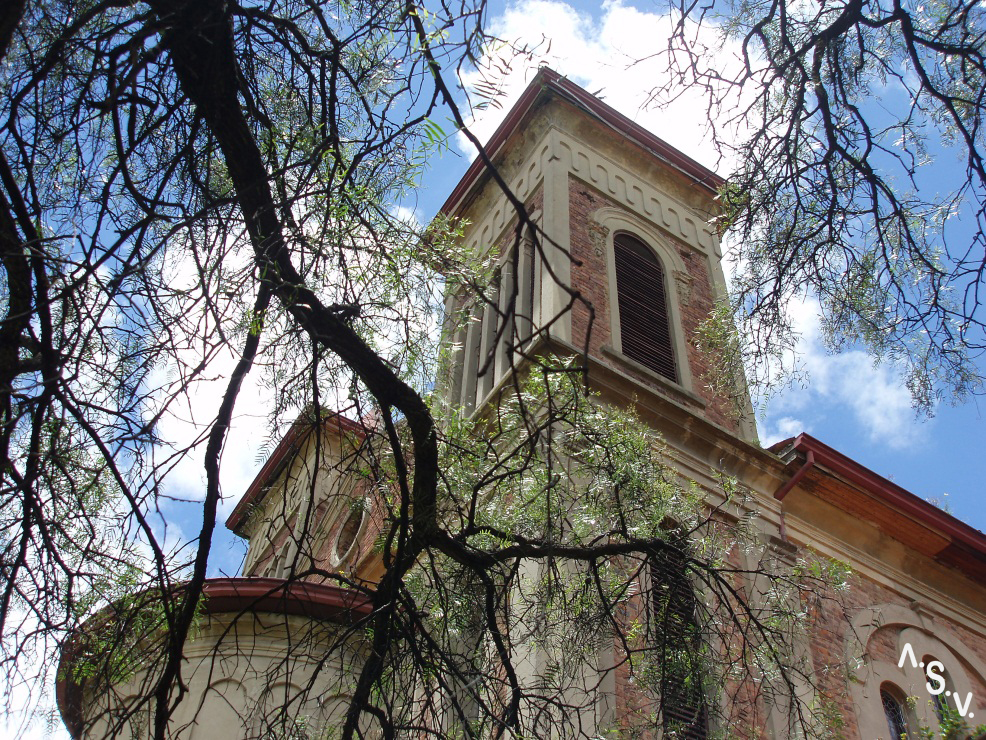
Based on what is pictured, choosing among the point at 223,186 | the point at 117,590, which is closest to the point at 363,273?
the point at 223,186

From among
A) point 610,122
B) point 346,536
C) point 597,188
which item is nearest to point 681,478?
point 597,188

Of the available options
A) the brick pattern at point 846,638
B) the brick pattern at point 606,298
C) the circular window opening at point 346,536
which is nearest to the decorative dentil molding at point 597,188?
the brick pattern at point 606,298

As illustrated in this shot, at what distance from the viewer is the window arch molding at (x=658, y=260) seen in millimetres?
11703

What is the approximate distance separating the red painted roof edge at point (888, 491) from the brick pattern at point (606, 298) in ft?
2.77

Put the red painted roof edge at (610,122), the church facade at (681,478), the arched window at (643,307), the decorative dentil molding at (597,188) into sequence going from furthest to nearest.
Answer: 1. the red painted roof edge at (610,122)
2. the decorative dentil molding at (597,188)
3. the arched window at (643,307)
4. the church facade at (681,478)

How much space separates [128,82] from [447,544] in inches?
98.0

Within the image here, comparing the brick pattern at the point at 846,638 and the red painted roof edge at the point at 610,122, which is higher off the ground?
the red painted roof edge at the point at 610,122

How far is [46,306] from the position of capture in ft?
11.0

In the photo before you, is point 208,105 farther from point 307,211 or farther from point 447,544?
point 447,544

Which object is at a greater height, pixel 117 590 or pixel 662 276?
pixel 662 276

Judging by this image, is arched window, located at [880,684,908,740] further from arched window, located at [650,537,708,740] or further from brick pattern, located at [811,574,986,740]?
arched window, located at [650,537,708,740]

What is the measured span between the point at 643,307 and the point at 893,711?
227 inches

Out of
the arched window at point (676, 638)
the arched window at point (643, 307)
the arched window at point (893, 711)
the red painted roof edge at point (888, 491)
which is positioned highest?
the arched window at point (643, 307)

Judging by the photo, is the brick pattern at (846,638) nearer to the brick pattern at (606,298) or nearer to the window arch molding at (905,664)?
the window arch molding at (905,664)
